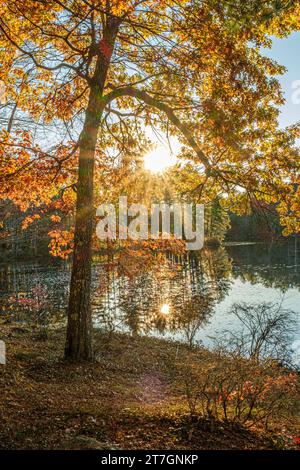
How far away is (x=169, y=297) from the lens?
24203 mm

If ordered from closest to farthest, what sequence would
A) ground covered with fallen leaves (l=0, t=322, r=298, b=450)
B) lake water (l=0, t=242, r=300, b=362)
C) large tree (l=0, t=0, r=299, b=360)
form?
ground covered with fallen leaves (l=0, t=322, r=298, b=450)
large tree (l=0, t=0, r=299, b=360)
lake water (l=0, t=242, r=300, b=362)

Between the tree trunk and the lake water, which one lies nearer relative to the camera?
the tree trunk

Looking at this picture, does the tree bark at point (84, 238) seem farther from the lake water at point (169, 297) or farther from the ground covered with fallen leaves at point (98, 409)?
the lake water at point (169, 297)

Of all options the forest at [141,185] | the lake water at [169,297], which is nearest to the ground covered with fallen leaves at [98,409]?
the forest at [141,185]

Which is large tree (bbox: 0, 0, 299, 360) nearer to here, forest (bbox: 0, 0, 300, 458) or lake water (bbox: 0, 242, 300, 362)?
forest (bbox: 0, 0, 300, 458)

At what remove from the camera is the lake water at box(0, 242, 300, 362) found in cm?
1755

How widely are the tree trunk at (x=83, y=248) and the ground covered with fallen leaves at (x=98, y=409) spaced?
1.73 feet

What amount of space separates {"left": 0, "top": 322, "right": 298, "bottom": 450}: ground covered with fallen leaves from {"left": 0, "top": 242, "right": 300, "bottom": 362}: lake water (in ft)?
10.7

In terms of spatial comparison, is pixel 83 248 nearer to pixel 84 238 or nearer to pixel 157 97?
pixel 84 238

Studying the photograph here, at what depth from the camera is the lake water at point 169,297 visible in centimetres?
1755

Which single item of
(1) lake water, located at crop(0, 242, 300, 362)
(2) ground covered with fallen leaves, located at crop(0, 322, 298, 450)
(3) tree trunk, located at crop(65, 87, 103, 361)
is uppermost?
(3) tree trunk, located at crop(65, 87, 103, 361)

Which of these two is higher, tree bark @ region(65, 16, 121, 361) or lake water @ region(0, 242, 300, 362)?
tree bark @ region(65, 16, 121, 361)

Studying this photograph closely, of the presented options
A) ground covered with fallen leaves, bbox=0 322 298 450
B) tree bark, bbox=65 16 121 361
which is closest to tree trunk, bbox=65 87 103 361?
tree bark, bbox=65 16 121 361
